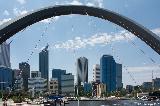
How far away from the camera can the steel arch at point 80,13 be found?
42.2 meters

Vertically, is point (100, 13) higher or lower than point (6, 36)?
higher

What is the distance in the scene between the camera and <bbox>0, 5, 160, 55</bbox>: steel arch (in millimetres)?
42250

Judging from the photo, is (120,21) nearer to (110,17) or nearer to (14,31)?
(110,17)

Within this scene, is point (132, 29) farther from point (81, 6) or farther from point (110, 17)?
point (81, 6)

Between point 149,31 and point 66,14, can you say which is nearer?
point 149,31

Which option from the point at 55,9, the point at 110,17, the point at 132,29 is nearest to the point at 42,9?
the point at 55,9

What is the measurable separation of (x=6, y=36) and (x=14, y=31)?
1046 mm

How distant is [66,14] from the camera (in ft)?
156

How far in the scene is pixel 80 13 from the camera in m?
47.8

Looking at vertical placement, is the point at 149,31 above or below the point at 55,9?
below

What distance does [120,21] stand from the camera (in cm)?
4588

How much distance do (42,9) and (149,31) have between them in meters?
12.5

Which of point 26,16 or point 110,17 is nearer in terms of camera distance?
point 26,16

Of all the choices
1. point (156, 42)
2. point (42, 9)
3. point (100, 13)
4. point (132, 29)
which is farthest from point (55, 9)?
point (156, 42)
